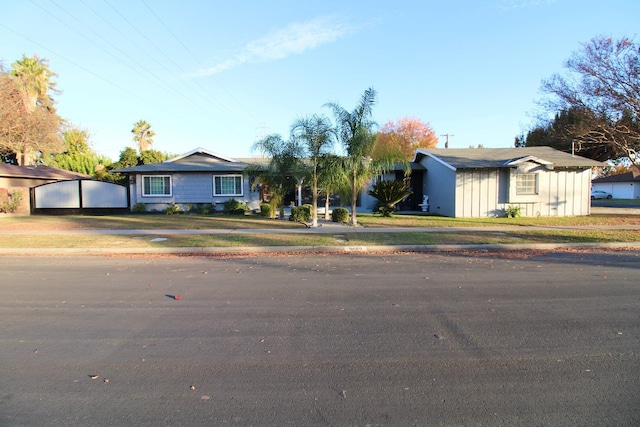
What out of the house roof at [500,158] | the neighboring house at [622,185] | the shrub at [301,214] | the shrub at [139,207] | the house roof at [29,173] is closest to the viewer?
the shrub at [301,214]

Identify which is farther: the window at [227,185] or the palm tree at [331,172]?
the window at [227,185]

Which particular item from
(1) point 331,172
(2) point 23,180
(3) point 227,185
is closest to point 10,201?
(2) point 23,180

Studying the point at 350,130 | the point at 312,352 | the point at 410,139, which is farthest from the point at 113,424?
the point at 410,139

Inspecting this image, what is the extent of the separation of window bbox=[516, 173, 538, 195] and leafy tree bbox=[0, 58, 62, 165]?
97.6 feet

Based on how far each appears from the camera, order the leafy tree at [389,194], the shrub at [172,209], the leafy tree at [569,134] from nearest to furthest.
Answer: the leafy tree at [389,194] → the leafy tree at [569,134] → the shrub at [172,209]

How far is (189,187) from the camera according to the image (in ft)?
78.2

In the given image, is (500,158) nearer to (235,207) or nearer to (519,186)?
(519,186)

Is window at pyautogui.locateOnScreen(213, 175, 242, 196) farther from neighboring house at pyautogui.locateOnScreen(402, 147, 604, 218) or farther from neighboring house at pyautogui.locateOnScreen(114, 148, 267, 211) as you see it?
neighboring house at pyautogui.locateOnScreen(402, 147, 604, 218)

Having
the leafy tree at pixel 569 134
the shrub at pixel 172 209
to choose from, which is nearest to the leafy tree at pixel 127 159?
the shrub at pixel 172 209

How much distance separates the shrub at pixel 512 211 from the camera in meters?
20.0

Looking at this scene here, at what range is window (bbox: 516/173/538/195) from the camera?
67.2 feet

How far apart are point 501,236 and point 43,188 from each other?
86.6 feet

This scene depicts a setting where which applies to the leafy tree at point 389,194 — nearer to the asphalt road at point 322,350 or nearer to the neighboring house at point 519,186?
the neighboring house at point 519,186

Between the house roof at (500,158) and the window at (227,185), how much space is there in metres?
12.1
